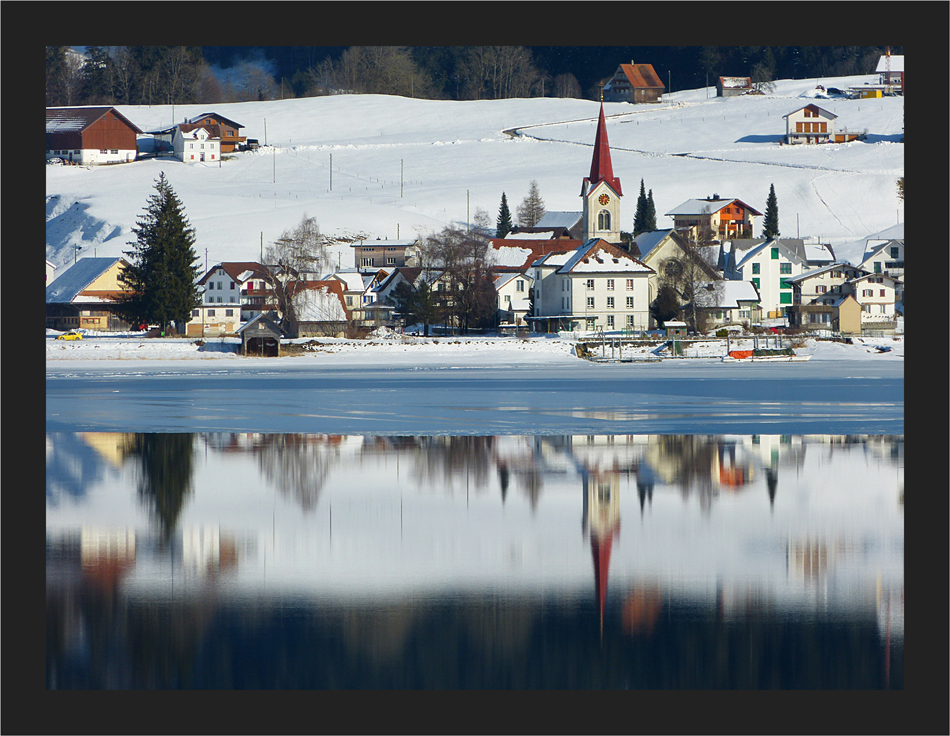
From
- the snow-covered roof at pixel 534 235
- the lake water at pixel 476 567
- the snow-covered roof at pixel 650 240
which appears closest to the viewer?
the lake water at pixel 476 567

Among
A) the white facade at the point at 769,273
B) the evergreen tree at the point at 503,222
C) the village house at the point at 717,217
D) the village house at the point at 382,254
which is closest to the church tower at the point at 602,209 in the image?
the evergreen tree at the point at 503,222

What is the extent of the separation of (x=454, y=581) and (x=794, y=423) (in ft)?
46.0

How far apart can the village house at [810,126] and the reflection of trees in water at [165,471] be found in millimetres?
115204

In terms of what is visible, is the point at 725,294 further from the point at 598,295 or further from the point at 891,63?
the point at 891,63

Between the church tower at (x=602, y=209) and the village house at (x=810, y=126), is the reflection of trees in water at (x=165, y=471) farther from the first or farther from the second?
the village house at (x=810, y=126)

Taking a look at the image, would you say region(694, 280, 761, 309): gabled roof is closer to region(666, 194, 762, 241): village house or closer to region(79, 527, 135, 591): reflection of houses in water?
region(666, 194, 762, 241): village house

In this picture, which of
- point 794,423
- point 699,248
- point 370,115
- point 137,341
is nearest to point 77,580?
point 794,423

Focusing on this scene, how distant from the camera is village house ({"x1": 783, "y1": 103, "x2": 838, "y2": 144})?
12838cm

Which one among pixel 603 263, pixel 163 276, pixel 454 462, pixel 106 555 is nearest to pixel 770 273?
pixel 603 263

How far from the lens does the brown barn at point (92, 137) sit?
117375 millimetres

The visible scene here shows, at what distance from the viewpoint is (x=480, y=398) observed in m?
30.8

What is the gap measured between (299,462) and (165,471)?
2.15 metres

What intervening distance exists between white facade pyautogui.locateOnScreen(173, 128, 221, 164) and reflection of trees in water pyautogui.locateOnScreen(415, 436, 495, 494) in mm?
103548
